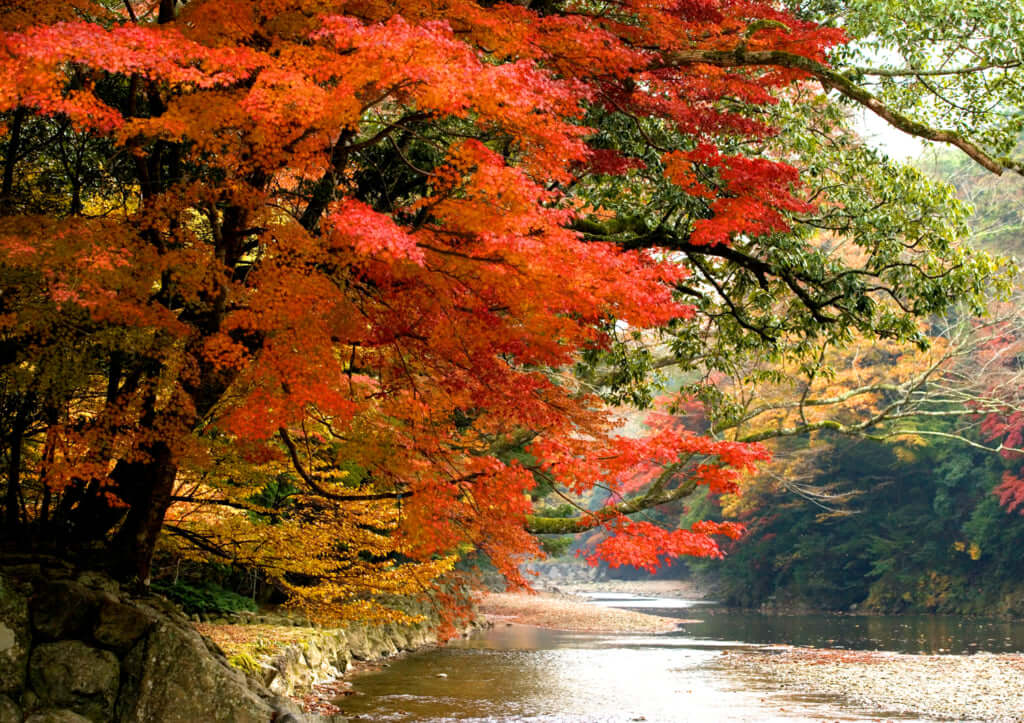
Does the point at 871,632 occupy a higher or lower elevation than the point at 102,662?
lower

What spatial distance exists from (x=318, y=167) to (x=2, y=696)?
186 inches

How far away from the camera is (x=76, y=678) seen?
267 inches

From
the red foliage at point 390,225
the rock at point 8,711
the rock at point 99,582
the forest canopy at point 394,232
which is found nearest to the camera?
the red foliage at point 390,225

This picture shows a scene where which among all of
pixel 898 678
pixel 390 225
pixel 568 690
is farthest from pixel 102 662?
pixel 898 678

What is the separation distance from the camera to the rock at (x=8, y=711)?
626 centimetres

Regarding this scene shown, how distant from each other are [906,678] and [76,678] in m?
13.1

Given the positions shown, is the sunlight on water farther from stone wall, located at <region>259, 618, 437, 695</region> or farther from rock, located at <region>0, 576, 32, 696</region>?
rock, located at <region>0, 576, 32, 696</region>

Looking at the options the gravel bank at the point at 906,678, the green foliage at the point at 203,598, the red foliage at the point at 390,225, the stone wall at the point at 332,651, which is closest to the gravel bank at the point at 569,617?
the stone wall at the point at 332,651

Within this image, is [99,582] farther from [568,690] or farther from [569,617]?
[569,617]

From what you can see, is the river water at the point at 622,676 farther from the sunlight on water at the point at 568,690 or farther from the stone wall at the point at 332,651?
the stone wall at the point at 332,651

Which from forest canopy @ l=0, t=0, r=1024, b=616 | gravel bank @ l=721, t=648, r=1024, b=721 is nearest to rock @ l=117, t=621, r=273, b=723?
forest canopy @ l=0, t=0, r=1024, b=616

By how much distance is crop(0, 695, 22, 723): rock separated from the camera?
20.5 feet

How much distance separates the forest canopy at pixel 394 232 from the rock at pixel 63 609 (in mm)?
620

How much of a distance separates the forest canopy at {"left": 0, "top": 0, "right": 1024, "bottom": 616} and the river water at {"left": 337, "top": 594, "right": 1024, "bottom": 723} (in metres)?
2.64
